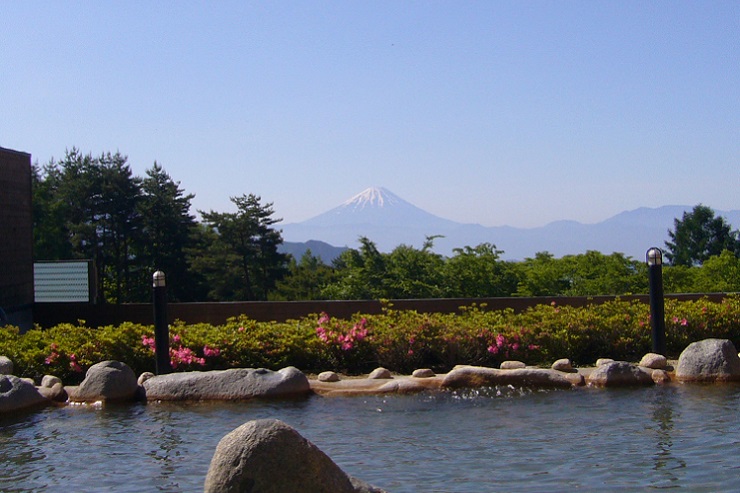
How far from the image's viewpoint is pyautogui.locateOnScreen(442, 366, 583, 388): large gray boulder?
37.7 feet

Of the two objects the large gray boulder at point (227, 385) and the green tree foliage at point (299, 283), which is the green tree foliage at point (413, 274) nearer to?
the large gray boulder at point (227, 385)

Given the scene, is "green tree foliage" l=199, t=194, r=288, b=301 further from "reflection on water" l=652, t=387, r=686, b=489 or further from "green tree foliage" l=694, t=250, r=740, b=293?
"reflection on water" l=652, t=387, r=686, b=489

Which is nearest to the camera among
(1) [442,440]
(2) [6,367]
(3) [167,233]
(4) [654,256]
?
(1) [442,440]

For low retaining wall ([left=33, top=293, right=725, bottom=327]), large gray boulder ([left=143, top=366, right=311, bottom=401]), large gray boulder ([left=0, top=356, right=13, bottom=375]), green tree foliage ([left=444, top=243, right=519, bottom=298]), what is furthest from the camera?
green tree foliage ([left=444, top=243, right=519, bottom=298])

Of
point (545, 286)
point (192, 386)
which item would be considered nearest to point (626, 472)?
point (192, 386)

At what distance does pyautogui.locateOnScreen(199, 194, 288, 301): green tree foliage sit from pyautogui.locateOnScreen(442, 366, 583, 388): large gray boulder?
113ft

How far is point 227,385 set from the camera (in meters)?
11.2

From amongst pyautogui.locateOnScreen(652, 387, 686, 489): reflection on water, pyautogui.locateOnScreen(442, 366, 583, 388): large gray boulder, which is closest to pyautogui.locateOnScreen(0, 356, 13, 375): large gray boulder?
pyautogui.locateOnScreen(442, 366, 583, 388): large gray boulder

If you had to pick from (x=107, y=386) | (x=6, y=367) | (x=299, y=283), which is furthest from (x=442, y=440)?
(x=299, y=283)

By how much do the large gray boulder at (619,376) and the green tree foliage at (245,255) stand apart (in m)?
35.0

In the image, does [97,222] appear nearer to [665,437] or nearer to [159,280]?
[159,280]

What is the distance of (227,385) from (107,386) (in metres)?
1.55

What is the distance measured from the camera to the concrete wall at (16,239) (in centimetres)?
1834

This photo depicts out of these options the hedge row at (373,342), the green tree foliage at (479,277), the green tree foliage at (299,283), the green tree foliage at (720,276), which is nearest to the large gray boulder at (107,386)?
the hedge row at (373,342)
